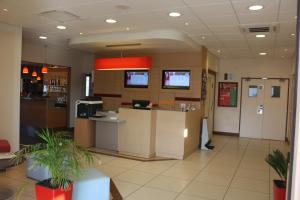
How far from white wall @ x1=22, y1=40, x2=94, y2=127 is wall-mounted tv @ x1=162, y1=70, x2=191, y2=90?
3480 millimetres

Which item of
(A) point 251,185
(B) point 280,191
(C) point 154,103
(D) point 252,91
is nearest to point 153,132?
(C) point 154,103

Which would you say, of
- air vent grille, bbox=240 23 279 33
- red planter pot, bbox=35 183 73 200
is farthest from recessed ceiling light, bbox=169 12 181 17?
Answer: red planter pot, bbox=35 183 73 200

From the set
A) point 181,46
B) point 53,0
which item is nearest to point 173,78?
point 181,46

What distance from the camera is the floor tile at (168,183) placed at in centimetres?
461

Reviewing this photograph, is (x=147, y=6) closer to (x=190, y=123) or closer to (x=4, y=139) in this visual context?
(x=190, y=123)

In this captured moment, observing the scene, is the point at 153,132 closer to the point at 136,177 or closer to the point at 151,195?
the point at 136,177

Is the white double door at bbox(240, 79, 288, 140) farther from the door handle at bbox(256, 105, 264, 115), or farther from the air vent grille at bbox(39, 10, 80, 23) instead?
the air vent grille at bbox(39, 10, 80, 23)

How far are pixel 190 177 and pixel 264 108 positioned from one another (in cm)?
591

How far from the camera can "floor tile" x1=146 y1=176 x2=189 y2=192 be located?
15.1ft

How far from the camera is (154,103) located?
28.3ft

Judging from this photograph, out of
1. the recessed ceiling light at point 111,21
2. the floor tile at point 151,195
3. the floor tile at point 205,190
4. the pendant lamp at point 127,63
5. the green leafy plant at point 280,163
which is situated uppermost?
the recessed ceiling light at point 111,21

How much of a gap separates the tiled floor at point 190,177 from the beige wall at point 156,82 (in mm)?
2037

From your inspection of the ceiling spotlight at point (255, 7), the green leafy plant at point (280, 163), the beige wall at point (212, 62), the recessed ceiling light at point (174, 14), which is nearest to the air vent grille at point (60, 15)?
the recessed ceiling light at point (174, 14)

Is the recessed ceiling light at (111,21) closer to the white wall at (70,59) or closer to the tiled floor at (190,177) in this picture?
the tiled floor at (190,177)
